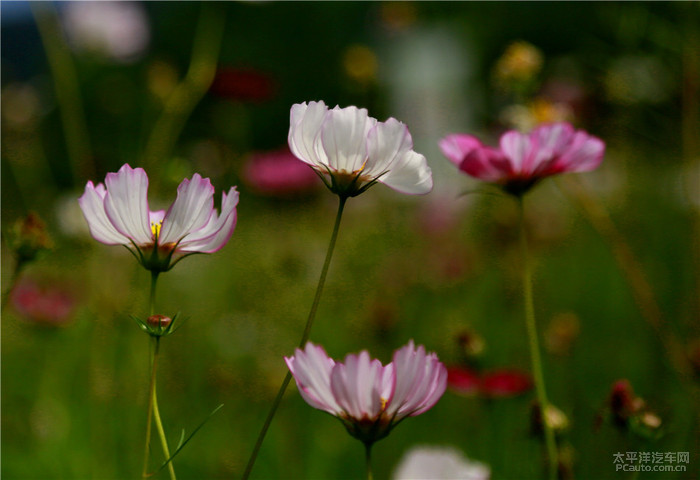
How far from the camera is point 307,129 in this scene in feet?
0.97

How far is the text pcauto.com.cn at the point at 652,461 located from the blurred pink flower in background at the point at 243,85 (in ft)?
2.95

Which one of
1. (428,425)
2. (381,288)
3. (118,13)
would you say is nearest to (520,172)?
(428,425)

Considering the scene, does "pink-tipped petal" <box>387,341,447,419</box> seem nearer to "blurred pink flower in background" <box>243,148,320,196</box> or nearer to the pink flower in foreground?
the pink flower in foreground

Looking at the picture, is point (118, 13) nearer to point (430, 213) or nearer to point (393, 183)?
point (430, 213)

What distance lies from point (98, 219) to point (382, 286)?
943 millimetres

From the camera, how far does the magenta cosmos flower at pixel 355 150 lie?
11.4 inches

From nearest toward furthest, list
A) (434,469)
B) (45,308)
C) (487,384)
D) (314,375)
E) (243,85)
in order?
(314,375), (434,469), (487,384), (45,308), (243,85)

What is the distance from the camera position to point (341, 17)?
3.85 metres

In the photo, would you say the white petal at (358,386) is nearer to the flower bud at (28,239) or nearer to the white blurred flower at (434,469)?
the white blurred flower at (434,469)

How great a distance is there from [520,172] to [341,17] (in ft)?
12.0

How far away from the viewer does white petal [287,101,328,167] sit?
285mm

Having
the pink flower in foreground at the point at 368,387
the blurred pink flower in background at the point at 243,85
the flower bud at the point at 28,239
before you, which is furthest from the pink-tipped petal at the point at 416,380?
the blurred pink flower in background at the point at 243,85

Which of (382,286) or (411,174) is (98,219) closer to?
(411,174)

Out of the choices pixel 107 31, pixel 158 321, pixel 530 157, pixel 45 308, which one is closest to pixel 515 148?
pixel 530 157
